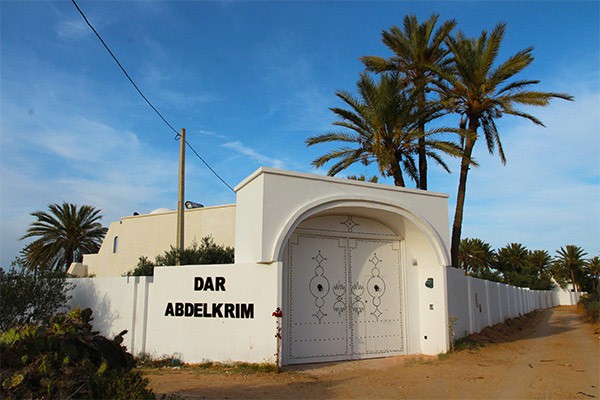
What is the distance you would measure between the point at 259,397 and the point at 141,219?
77.6ft

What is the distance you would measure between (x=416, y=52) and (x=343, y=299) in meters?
11.8

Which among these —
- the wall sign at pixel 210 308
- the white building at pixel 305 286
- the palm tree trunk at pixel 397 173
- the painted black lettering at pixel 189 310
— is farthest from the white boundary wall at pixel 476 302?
the painted black lettering at pixel 189 310

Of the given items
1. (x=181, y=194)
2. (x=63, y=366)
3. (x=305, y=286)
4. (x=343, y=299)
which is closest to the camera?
(x=63, y=366)

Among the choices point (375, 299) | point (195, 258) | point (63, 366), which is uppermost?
point (195, 258)

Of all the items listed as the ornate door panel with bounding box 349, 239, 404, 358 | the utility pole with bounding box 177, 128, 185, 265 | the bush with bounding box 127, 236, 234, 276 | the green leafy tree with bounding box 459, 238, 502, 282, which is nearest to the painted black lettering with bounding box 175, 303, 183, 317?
the bush with bounding box 127, 236, 234, 276

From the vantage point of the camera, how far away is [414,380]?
29.7 feet

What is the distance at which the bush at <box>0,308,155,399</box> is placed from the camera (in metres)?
5.05

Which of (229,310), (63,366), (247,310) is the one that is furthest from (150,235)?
(63,366)

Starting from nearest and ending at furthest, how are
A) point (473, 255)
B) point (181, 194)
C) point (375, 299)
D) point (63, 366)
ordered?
point (63, 366), point (375, 299), point (181, 194), point (473, 255)

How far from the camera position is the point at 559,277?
217 ft

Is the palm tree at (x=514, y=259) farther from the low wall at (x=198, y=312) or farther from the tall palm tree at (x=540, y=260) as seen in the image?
the low wall at (x=198, y=312)

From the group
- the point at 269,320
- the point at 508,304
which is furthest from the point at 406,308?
the point at 508,304

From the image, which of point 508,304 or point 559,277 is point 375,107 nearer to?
point 508,304

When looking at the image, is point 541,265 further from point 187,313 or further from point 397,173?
point 187,313
